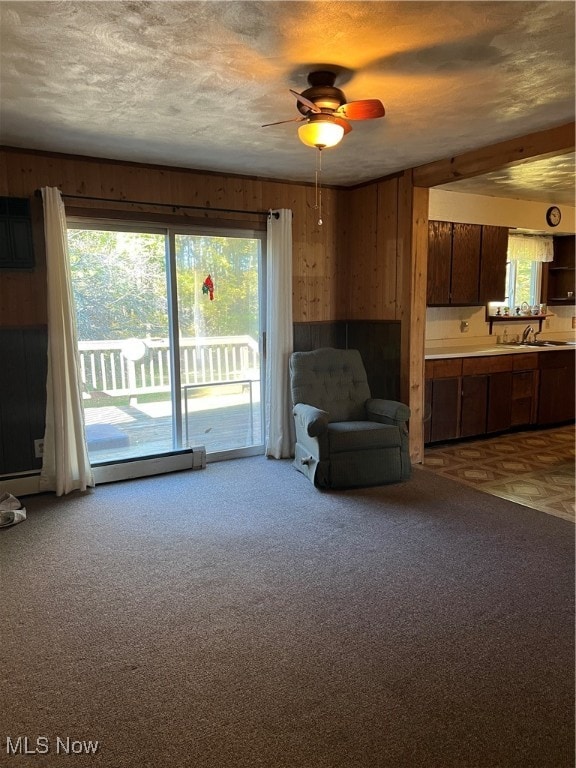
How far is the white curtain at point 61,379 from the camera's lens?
12.3ft

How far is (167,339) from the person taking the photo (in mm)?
4508

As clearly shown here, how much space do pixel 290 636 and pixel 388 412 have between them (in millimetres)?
2293

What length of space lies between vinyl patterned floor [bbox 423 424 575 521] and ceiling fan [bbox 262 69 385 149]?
2.76 metres

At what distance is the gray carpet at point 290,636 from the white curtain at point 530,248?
368 centimetres

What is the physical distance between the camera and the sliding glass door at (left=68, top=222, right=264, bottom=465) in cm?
421

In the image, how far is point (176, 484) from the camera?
13.7 feet

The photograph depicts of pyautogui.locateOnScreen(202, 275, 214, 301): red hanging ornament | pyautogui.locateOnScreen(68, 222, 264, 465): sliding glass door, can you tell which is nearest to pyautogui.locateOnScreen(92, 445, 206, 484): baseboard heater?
pyautogui.locateOnScreen(68, 222, 264, 465): sliding glass door

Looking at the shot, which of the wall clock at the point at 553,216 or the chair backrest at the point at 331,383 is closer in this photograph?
the chair backrest at the point at 331,383

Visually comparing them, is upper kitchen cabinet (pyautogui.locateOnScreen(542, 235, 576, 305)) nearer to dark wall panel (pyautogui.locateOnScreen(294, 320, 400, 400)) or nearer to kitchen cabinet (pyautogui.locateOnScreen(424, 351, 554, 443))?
kitchen cabinet (pyautogui.locateOnScreen(424, 351, 554, 443))

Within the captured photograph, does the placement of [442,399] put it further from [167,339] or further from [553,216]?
[553,216]

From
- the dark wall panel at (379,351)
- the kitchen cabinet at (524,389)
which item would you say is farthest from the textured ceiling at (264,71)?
the kitchen cabinet at (524,389)

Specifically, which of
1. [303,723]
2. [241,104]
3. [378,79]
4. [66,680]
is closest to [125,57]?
[241,104]

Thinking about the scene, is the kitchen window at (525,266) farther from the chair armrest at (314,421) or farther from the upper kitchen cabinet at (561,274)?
the chair armrest at (314,421)

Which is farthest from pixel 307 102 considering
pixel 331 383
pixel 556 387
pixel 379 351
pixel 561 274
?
pixel 561 274
